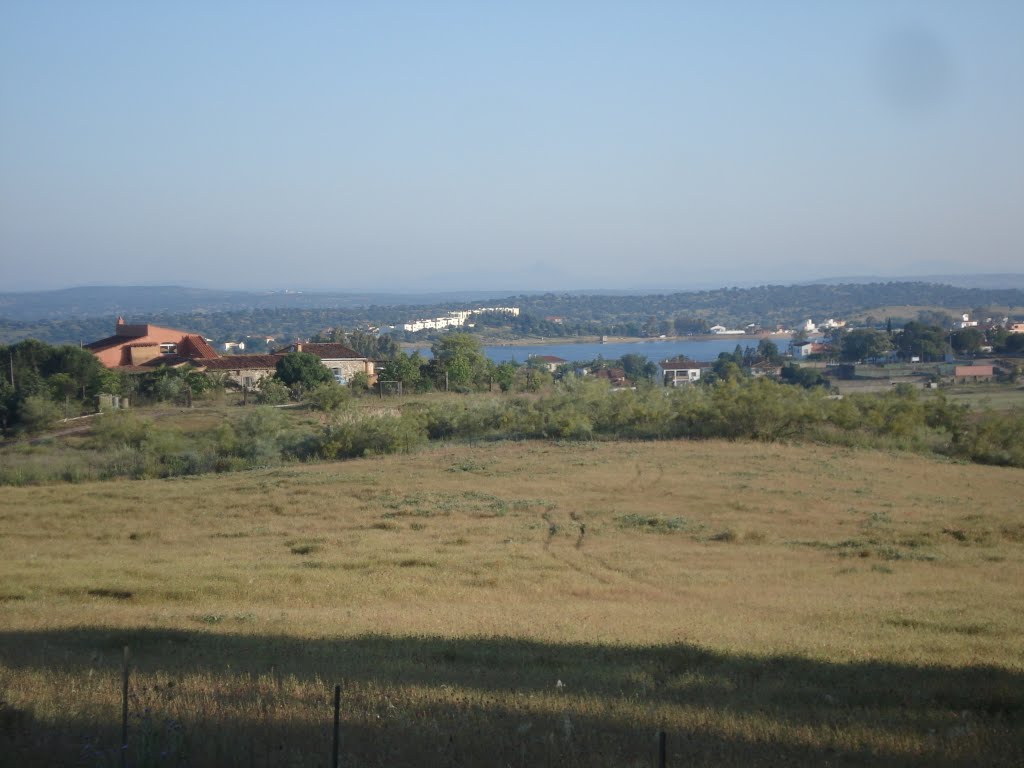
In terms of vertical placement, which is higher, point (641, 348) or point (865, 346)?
point (865, 346)

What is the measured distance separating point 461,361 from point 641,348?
264 ft

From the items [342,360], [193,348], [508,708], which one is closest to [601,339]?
[342,360]

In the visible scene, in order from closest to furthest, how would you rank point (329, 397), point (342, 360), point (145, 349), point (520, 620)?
point (520, 620) → point (329, 397) → point (342, 360) → point (145, 349)

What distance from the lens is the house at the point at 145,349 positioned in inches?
2958

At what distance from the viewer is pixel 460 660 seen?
10.9 metres

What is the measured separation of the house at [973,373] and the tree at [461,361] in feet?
122

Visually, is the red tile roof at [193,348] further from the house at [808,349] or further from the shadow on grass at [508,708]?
the shadow on grass at [508,708]

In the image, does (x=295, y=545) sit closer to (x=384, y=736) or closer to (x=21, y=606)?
(x=21, y=606)

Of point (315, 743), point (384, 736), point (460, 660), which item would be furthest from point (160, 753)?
point (460, 660)

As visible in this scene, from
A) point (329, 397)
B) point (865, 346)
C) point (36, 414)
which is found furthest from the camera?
point (865, 346)

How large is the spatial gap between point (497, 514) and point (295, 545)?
22.8ft

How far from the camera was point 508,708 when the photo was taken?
7.93 metres

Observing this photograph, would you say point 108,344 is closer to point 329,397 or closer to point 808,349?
point 329,397

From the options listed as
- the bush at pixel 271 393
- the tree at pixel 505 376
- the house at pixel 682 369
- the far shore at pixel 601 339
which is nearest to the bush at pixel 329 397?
the bush at pixel 271 393
